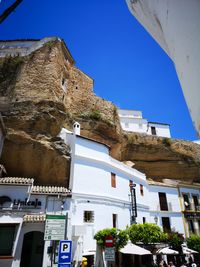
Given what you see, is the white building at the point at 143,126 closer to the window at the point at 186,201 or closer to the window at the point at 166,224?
the window at the point at 186,201

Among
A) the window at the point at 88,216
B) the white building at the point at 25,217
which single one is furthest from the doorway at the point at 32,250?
the window at the point at 88,216

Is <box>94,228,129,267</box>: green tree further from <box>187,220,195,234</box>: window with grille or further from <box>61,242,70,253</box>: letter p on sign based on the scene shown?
<box>187,220,195,234</box>: window with grille

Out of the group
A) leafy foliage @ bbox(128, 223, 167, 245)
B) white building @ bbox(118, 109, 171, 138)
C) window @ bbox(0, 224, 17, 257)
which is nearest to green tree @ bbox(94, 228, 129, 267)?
leafy foliage @ bbox(128, 223, 167, 245)

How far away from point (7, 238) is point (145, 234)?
31.8 feet

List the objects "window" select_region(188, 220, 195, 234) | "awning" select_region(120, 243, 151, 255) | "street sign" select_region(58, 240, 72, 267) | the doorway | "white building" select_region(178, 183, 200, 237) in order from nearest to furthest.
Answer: "street sign" select_region(58, 240, 72, 267) < "awning" select_region(120, 243, 151, 255) < the doorway < "window" select_region(188, 220, 195, 234) < "white building" select_region(178, 183, 200, 237)

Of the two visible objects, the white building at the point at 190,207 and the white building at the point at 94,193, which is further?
the white building at the point at 190,207

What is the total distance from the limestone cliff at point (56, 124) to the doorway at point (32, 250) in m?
3.82

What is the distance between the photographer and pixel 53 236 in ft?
19.0

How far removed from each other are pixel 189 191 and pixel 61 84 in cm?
1988

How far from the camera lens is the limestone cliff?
591 inches

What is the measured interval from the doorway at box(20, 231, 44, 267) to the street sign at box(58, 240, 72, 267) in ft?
29.7

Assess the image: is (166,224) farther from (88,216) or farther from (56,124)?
(56,124)

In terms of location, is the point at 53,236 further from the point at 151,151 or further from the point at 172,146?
the point at 172,146

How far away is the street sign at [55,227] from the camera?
5.82m
